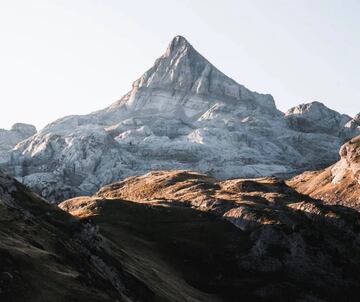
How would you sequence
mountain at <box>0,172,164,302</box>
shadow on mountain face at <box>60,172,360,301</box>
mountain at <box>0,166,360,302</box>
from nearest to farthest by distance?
mountain at <box>0,172,164,302</box> < mountain at <box>0,166,360,302</box> < shadow on mountain face at <box>60,172,360,301</box>

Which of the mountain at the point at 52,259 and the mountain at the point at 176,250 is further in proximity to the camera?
the mountain at the point at 176,250

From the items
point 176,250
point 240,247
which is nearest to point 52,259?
point 176,250

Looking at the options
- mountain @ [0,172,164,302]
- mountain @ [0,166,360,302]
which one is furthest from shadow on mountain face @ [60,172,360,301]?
mountain @ [0,172,164,302]

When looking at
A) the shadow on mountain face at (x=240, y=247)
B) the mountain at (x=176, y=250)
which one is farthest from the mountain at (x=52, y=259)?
the shadow on mountain face at (x=240, y=247)

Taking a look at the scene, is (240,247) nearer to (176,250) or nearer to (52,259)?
(176,250)

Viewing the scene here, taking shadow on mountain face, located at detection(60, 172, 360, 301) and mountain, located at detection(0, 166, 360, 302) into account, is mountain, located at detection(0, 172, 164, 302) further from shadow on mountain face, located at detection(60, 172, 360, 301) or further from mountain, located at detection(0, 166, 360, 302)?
shadow on mountain face, located at detection(60, 172, 360, 301)

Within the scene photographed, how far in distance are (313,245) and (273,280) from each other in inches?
700

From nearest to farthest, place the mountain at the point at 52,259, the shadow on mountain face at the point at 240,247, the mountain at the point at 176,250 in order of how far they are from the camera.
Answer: the mountain at the point at 52,259 < the mountain at the point at 176,250 < the shadow on mountain face at the point at 240,247

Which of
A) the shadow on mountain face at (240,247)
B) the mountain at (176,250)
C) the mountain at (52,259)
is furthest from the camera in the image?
the shadow on mountain face at (240,247)

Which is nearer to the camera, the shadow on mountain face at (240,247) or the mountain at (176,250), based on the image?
the mountain at (176,250)

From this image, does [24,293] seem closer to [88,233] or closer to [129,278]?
[129,278]

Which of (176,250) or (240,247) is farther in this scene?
(240,247)

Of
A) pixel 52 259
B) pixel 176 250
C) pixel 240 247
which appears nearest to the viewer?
pixel 52 259

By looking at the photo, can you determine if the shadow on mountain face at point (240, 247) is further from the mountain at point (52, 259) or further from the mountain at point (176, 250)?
the mountain at point (52, 259)
